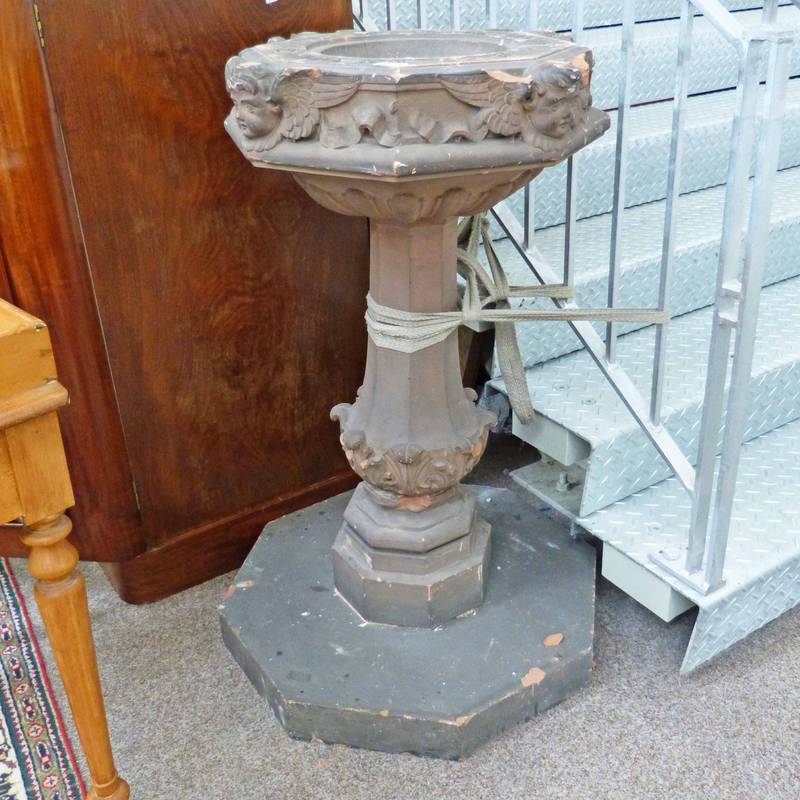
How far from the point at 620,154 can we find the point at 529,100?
1.46ft

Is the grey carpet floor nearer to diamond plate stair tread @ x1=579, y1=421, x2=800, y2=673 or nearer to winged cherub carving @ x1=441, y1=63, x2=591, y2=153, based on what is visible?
diamond plate stair tread @ x1=579, y1=421, x2=800, y2=673

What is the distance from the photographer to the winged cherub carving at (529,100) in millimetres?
1131

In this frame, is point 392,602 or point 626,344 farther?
point 626,344

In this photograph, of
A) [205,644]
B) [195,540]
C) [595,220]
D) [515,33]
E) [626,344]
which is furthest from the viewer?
[595,220]

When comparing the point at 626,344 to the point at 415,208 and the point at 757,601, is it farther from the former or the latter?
the point at 415,208

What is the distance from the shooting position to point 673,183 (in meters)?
1.47

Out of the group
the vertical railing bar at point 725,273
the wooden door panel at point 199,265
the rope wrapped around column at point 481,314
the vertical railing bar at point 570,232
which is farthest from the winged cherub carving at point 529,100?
the wooden door panel at point 199,265

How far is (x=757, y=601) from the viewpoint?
1641 mm

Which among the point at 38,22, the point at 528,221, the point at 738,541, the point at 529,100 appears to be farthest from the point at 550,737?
the point at 38,22

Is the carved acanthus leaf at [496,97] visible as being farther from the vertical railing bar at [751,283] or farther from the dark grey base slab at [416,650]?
the dark grey base slab at [416,650]

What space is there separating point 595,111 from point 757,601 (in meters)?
0.96

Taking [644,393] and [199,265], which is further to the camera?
[644,393]

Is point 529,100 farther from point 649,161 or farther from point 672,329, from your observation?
point 649,161

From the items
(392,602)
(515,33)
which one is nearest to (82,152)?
(515,33)
